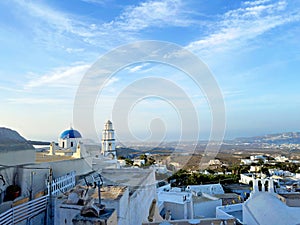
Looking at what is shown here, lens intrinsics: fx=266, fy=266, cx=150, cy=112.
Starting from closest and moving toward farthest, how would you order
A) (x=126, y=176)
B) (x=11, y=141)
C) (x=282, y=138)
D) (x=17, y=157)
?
(x=17, y=157), (x=11, y=141), (x=126, y=176), (x=282, y=138)

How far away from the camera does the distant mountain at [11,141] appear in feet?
19.0

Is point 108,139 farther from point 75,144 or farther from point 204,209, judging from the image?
point 204,209

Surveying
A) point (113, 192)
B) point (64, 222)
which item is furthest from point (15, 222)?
point (113, 192)

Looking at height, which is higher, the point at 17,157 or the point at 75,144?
the point at 75,144

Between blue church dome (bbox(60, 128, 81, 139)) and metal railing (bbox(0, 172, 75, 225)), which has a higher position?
blue church dome (bbox(60, 128, 81, 139))

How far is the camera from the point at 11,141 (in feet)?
20.3

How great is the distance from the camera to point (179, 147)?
1124 centimetres

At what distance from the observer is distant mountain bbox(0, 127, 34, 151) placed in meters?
5.79

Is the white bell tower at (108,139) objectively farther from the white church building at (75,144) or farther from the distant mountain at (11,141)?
the distant mountain at (11,141)

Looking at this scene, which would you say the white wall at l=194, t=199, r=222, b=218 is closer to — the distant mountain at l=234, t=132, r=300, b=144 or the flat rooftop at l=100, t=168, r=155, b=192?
the flat rooftop at l=100, t=168, r=155, b=192

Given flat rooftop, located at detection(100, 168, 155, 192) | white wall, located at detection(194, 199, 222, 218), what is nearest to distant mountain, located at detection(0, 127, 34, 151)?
flat rooftop, located at detection(100, 168, 155, 192)

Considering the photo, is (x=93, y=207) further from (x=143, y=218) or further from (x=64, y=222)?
(x=143, y=218)

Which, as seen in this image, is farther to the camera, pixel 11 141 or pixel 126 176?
pixel 126 176

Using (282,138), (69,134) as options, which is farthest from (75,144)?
A: (282,138)
